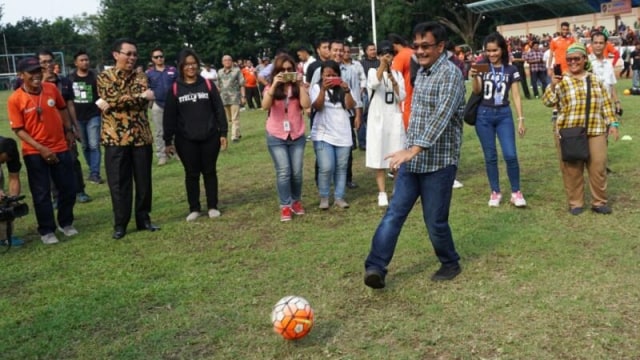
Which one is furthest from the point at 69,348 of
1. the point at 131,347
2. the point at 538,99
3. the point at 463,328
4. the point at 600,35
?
the point at 538,99

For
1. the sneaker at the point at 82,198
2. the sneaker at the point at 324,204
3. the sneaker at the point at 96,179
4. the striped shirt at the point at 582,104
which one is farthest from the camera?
the sneaker at the point at 96,179

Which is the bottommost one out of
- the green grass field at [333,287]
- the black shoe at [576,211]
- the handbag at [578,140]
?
the green grass field at [333,287]

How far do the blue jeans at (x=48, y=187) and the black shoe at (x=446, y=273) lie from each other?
13.9 ft

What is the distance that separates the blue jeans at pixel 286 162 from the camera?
7023 mm

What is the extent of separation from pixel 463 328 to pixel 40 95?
5.00 m

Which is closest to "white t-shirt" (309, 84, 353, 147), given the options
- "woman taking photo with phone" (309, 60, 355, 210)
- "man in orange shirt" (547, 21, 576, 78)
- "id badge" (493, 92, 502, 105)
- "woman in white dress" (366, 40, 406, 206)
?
"woman taking photo with phone" (309, 60, 355, 210)

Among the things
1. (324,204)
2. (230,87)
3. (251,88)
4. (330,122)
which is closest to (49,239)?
(324,204)

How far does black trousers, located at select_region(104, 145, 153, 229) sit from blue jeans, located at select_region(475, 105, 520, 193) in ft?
11.9

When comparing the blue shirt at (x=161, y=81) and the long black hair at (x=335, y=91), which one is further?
the blue shirt at (x=161, y=81)

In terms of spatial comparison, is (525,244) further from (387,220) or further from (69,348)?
(69,348)

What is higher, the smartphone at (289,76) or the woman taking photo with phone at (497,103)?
the smartphone at (289,76)

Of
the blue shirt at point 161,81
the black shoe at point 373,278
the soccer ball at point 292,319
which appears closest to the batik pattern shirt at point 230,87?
the blue shirt at point 161,81

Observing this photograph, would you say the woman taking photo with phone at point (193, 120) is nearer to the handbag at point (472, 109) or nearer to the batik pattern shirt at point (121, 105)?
the batik pattern shirt at point (121, 105)

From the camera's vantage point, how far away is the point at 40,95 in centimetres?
663
